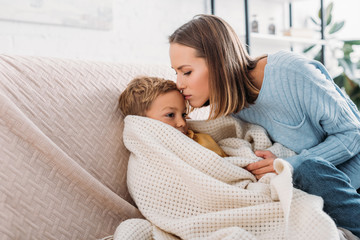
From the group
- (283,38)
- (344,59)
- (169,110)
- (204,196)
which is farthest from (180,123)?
(344,59)

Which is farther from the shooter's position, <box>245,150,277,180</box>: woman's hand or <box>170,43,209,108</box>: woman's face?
<box>170,43,209,108</box>: woman's face

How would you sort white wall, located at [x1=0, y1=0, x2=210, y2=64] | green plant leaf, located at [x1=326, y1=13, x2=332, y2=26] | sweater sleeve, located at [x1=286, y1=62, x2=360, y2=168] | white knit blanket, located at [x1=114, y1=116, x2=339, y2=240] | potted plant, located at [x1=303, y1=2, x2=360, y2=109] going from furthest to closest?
green plant leaf, located at [x1=326, y1=13, x2=332, y2=26] → potted plant, located at [x1=303, y1=2, x2=360, y2=109] → white wall, located at [x1=0, y1=0, x2=210, y2=64] → sweater sleeve, located at [x1=286, y1=62, x2=360, y2=168] → white knit blanket, located at [x1=114, y1=116, x2=339, y2=240]

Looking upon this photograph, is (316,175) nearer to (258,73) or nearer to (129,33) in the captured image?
(258,73)

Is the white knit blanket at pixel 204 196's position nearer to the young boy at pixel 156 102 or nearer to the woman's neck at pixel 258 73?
the young boy at pixel 156 102

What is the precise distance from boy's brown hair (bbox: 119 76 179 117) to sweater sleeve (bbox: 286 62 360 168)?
0.45 m

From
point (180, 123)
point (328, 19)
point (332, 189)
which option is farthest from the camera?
point (328, 19)

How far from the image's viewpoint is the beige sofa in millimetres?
850

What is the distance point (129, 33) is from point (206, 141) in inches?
58.0

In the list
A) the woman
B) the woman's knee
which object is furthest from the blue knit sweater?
the woman's knee

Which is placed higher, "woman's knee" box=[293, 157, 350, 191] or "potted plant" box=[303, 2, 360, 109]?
"woman's knee" box=[293, 157, 350, 191]

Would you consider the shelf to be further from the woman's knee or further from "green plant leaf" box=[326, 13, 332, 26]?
the woman's knee

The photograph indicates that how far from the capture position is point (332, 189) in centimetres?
89

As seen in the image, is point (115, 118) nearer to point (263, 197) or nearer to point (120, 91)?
point (120, 91)

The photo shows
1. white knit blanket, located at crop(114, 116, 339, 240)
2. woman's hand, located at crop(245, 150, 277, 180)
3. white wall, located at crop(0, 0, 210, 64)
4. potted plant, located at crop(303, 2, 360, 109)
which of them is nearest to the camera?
white knit blanket, located at crop(114, 116, 339, 240)
